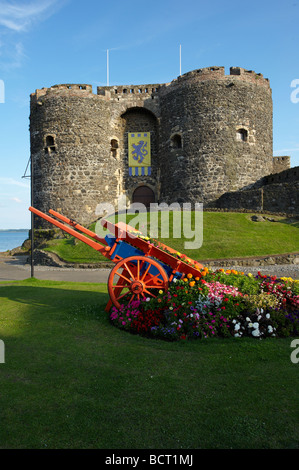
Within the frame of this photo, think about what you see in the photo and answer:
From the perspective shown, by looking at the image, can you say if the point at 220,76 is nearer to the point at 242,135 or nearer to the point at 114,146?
the point at 242,135

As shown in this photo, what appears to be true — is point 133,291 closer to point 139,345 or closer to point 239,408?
point 139,345

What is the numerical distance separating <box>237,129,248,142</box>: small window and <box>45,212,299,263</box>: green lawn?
7884mm

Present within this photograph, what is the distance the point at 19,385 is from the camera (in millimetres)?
4008

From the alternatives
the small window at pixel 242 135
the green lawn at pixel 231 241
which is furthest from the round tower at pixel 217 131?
the green lawn at pixel 231 241

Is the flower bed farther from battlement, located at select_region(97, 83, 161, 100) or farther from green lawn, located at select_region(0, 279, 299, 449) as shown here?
battlement, located at select_region(97, 83, 161, 100)

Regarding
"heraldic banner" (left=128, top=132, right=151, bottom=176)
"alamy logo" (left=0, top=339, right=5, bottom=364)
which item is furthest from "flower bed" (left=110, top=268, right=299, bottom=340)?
"heraldic banner" (left=128, top=132, right=151, bottom=176)

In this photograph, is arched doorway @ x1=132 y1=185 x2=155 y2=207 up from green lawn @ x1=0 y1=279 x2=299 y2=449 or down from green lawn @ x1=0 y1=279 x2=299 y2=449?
up

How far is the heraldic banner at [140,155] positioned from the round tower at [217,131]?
309cm

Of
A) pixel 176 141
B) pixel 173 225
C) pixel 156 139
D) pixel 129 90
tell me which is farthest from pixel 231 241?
pixel 129 90

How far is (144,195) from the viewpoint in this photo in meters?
31.4

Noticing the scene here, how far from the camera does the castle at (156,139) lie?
2694 cm

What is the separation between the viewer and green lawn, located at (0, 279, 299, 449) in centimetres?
308
